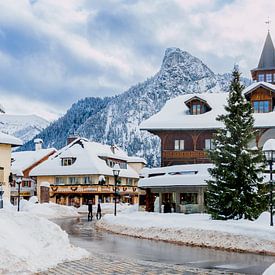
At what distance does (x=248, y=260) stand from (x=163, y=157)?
29.3m

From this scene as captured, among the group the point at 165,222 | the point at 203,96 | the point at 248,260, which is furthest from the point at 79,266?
the point at 203,96

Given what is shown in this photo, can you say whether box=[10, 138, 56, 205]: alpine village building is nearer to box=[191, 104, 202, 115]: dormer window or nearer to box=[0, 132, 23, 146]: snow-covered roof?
box=[0, 132, 23, 146]: snow-covered roof

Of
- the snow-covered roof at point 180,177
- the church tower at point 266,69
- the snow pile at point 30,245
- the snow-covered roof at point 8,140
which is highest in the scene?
the church tower at point 266,69

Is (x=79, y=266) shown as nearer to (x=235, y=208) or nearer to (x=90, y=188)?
(x=235, y=208)

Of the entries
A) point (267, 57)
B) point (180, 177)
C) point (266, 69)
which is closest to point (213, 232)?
point (180, 177)

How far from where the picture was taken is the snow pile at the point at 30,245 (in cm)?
1198

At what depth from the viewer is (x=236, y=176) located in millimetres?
26188

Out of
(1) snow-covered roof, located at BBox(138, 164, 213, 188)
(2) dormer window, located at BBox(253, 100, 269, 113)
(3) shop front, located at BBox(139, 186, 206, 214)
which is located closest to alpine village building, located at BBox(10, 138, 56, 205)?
(3) shop front, located at BBox(139, 186, 206, 214)

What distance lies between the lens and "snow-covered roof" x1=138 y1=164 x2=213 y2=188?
34594mm

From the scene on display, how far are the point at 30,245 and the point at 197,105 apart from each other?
3344 centimetres

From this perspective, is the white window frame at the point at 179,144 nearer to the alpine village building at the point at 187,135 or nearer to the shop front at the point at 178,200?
the alpine village building at the point at 187,135

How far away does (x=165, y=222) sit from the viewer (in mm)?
25000

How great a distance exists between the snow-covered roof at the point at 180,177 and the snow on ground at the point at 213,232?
800 cm

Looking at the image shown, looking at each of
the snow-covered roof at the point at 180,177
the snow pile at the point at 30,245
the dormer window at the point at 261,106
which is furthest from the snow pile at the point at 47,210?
the snow pile at the point at 30,245
